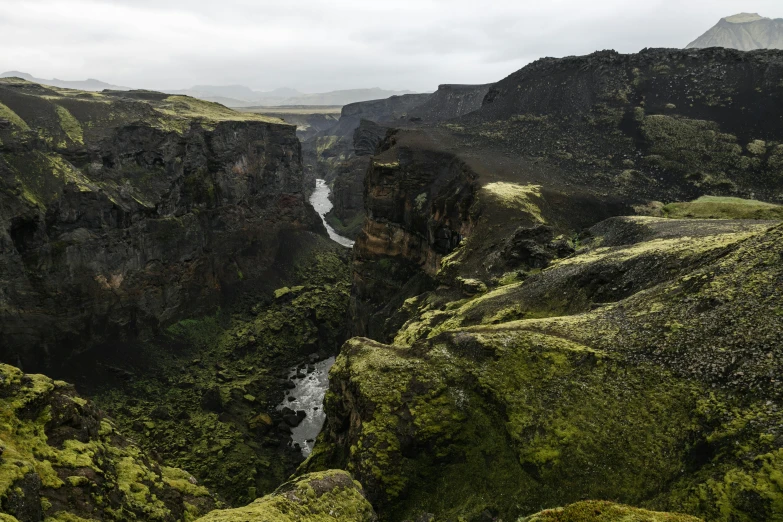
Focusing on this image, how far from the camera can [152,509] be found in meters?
19.0

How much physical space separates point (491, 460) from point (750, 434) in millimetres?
8291

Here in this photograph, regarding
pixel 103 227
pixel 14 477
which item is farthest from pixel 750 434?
pixel 103 227

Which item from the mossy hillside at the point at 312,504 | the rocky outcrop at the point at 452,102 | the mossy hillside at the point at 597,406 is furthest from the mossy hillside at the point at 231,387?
the rocky outcrop at the point at 452,102

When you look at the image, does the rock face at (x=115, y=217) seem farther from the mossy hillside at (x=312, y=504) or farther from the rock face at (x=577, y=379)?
the mossy hillside at (x=312, y=504)

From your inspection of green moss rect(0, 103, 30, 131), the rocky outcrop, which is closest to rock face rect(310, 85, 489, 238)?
the rocky outcrop

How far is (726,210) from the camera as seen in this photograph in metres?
37.7

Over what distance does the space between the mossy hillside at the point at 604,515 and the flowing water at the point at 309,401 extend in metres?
33.9

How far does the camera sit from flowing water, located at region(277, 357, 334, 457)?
4609 cm

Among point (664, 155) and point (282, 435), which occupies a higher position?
point (664, 155)

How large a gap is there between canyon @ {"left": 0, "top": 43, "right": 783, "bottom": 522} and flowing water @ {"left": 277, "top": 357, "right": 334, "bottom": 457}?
0.46m

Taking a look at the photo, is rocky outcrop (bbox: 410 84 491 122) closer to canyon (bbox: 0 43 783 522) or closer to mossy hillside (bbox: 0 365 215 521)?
canyon (bbox: 0 43 783 522)

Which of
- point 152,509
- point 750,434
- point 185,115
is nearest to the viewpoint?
point 750,434

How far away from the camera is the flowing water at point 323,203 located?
117 m

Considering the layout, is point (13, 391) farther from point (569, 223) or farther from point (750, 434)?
point (569, 223)
